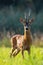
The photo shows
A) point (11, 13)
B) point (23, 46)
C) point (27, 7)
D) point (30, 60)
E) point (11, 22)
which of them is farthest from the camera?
point (27, 7)

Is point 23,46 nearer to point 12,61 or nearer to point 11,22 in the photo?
point 12,61

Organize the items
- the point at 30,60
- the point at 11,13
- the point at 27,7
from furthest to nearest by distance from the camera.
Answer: the point at 27,7 → the point at 11,13 → the point at 30,60

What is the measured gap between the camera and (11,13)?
1198 inches

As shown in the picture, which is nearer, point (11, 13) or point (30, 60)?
point (30, 60)

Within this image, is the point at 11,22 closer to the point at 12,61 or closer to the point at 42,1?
the point at 42,1

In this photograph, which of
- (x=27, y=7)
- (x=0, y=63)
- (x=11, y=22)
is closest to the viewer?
(x=0, y=63)

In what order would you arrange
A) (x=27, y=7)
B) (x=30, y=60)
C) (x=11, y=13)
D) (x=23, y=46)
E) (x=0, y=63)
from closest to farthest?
(x=30, y=60), (x=0, y=63), (x=23, y=46), (x=11, y=13), (x=27, y=7)

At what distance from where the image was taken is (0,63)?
42.4 feet

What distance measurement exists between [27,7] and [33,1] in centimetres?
109

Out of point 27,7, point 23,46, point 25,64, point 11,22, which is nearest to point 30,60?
point 25,64

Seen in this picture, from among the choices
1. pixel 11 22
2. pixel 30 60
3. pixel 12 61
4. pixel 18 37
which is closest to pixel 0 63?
pixel 12 61

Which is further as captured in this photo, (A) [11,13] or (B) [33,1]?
(B) [33,1]

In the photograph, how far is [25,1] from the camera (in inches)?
1412

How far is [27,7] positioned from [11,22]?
6.59m
